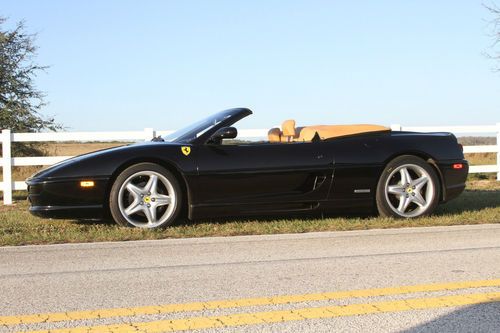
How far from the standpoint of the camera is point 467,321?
11.0 ft

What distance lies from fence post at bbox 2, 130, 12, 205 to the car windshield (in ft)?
14.1

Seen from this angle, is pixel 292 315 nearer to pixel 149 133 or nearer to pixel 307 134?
pixel 307 134

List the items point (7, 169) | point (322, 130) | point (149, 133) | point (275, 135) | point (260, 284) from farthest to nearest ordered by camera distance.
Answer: point (149, 133), point (7, 169), point (275, 135), point (322, 130), point (260, 284)

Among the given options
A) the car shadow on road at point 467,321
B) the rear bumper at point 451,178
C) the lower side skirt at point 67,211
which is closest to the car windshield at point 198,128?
the lower side skirt at point 67,211

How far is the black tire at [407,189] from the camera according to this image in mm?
7055

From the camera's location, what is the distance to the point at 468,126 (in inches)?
505

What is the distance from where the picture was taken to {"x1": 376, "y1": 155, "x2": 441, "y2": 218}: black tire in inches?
278

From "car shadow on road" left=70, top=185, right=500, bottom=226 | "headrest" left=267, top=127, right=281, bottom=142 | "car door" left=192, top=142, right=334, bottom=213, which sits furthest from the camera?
"headrest" left=267, top=127, right=281, bottom=142

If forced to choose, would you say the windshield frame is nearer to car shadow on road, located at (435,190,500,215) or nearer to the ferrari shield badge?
the ferrari shield badge

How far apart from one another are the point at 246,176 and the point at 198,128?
2.85ft

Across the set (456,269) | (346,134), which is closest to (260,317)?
(456,269)

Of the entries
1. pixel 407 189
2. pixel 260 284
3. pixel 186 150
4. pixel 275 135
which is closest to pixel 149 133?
pixel 275 135

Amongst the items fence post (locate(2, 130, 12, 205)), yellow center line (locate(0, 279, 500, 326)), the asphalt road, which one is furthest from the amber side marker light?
fence post (locate(2, 130, 12, 205))

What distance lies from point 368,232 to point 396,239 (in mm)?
497
